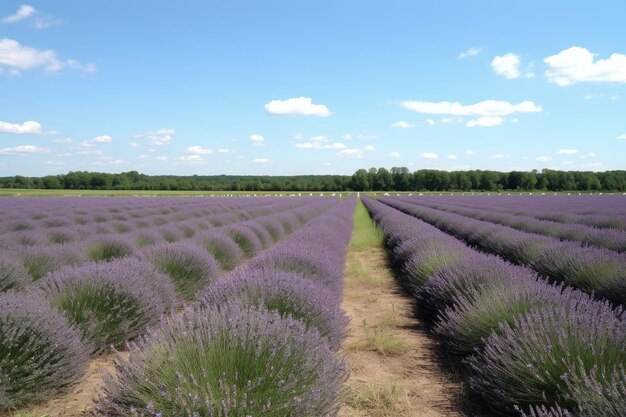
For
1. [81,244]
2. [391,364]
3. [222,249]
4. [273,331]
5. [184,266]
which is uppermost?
[273,331]

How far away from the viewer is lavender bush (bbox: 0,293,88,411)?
10.3 ft

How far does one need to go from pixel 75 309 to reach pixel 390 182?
102m

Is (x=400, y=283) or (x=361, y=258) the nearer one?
(x=400, y=283)

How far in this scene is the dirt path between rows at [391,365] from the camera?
326cm

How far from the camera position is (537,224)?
1280cm

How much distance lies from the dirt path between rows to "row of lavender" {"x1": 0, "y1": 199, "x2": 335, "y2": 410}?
1992 mm

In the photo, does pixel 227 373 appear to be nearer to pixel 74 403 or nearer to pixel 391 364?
pixel 74 403

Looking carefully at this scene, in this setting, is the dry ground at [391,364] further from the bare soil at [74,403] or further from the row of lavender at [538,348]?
the bare soil at [74,403]

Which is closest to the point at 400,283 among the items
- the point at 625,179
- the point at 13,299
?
the point at 13,299

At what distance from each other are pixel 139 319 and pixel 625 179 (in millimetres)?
100969

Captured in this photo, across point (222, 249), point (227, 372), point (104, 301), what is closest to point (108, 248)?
point (222, 249)

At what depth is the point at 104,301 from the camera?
436 centimetres

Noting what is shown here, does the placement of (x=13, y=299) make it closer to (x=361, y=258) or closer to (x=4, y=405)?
(x=4, y=405)

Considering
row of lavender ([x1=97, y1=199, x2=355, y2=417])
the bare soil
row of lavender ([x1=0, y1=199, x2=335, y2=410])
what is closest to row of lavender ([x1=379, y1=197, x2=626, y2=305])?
row of lavender ([x1=97, y1=199, x2=355, y2=417])
